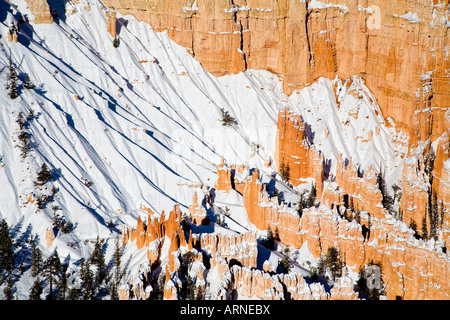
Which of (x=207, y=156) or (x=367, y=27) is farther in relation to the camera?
(x=367, y=27)

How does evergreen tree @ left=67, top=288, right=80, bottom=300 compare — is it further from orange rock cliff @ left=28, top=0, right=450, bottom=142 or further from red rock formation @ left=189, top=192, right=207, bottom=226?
orange rock cliff @ left=28, top=0, right=450, bottom=142

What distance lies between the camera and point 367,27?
9506 centimetres

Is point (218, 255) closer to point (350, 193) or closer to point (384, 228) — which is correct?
point (384, 228)

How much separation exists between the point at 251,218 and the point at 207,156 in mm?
18649

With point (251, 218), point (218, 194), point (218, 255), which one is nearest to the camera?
point (218, 255)

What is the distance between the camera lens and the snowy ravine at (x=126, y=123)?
63.1 m

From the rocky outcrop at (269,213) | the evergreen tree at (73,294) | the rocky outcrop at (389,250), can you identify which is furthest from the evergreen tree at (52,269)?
the rocky outcrop at (389,250)

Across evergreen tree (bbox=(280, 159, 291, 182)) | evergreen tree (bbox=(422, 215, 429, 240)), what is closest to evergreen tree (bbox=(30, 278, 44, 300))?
evergreen tree (bbox=(422, 215, 429, 240))

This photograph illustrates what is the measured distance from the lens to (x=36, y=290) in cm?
4672

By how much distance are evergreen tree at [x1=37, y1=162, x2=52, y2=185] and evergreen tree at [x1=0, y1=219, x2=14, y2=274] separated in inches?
332

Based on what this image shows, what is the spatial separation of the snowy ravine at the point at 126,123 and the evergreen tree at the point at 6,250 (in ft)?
5.12

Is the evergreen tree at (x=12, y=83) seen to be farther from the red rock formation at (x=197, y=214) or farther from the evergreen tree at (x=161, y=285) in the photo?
the evergreen tree at (x=161, y=285)

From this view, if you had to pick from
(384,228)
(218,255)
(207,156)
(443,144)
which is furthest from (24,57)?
(443,144)

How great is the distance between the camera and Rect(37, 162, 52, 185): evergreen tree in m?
62.5
